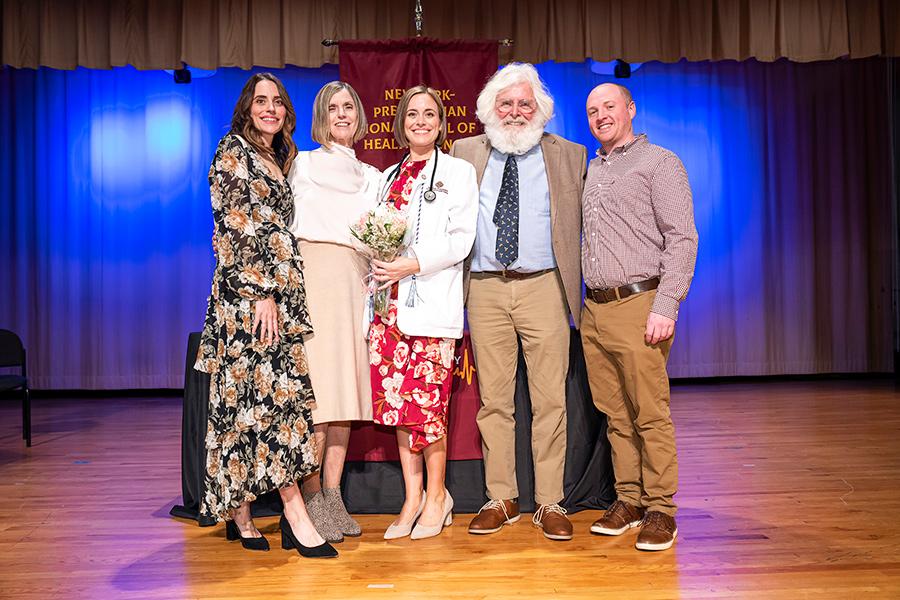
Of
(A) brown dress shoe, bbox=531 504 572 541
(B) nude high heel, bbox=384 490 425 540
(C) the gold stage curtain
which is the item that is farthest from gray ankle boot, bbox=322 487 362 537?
(C) the gold stage curtain

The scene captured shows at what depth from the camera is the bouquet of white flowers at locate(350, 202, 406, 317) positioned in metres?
2.96

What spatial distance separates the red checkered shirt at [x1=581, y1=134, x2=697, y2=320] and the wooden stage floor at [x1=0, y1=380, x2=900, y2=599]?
0.94 m

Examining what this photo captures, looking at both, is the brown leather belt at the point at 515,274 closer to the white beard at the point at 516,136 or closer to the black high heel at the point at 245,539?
the white beard at the point at 516,136

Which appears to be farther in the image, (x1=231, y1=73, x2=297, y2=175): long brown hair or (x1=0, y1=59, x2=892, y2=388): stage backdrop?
(x1=0, y1=59, x2=892, y2=388): stage backdrop

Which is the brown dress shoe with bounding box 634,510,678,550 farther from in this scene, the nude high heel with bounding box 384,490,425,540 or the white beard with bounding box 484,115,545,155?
the white beard with bounding box 484,115,545,155

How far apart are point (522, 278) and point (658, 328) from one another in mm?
588

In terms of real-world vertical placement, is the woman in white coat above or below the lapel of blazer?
below

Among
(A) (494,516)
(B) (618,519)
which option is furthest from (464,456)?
(B) (618,519)

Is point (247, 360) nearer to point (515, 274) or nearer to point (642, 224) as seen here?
point (515, 274)

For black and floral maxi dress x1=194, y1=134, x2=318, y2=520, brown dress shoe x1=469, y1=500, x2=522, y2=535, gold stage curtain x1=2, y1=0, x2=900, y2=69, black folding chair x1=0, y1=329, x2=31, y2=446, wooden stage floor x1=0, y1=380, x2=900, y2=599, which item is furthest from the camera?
gold stage curtain x1=2, y1=0, x2=900, y2=69

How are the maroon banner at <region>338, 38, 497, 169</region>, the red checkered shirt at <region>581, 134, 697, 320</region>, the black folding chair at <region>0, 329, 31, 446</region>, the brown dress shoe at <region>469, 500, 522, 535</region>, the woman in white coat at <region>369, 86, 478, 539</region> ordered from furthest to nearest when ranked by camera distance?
the black folding chair at <region>0, 329, 31, 446</region> → the maroon banner at <region>338, 38, 497, 169</region> → the brown dress shoe at <region>469, 500, 522, 535</region> → the woman in white coat at <region>369, 86, 478, 539</region> → the red checkered shirt at <region>581, 134, 697, 320</region>

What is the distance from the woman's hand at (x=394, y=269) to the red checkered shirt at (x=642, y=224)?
70 centimetres

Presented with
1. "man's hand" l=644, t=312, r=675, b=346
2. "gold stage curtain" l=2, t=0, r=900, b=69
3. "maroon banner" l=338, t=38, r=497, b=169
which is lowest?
"man's hand" l=644, t=312, r=675, b=346

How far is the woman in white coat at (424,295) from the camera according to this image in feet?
10.4
